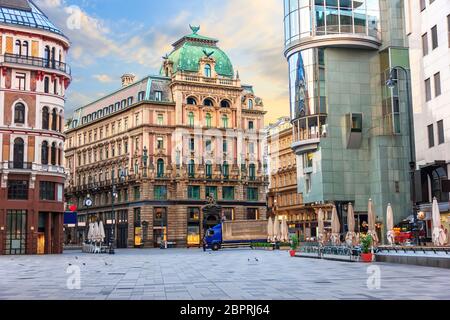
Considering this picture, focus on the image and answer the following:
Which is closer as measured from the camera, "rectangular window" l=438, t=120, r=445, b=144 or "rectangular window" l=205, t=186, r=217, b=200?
"rectangular window" l=438, t=120, r=445, b=144

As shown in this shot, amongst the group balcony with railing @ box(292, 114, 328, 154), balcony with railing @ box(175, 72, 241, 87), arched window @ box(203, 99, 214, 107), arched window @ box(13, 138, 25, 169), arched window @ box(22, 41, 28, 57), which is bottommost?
arched window @ box(13, 138, 25, 169)

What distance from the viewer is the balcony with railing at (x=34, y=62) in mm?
65938

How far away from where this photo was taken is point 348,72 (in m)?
70.3

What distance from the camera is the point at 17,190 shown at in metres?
65.6

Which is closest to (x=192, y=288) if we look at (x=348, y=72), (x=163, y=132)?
(x=348, y=72)

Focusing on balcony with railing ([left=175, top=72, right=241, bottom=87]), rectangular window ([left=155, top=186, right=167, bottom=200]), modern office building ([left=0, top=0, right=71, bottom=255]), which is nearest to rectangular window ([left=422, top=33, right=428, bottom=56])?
modern office building ([left=0, top=0, right=71, bottom=255])

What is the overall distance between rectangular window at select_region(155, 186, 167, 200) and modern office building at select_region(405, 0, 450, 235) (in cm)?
5099

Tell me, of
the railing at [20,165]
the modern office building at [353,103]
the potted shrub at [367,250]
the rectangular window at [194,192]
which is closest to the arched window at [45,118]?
Result: the railing at [20,165]

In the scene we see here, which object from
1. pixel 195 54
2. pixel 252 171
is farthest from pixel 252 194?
pixel 195 54

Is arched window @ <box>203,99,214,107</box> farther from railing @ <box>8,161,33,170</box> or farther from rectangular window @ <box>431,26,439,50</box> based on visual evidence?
rectangular window @ <box>431,26,439,50</box>

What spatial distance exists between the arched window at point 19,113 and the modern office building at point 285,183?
5406cm

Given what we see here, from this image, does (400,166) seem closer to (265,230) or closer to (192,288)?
(265,230)

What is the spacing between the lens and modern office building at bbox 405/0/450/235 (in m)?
49.8

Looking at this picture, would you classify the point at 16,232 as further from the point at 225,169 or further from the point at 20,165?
the point at 225,169
